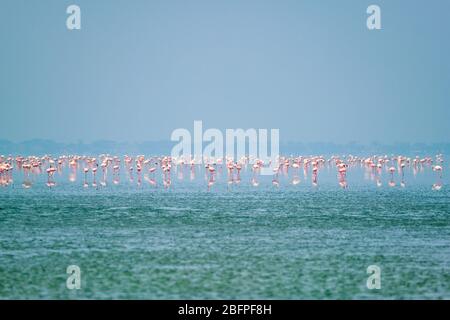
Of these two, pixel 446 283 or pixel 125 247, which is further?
pixel 125 247

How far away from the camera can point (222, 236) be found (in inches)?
1443

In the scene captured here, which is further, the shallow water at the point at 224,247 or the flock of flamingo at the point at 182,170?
the flock of flamingo at the point at 182,170

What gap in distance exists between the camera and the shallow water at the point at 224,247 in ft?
86.1

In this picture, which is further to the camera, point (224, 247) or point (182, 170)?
point (182, 170)

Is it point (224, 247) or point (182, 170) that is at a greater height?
point (182, 170)

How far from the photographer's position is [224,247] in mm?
33719

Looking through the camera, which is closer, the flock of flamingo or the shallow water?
the shallow water

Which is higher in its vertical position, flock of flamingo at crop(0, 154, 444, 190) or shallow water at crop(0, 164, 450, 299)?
flock of flamingo at crop(0, 154, 444, 190)

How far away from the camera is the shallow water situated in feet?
86.1

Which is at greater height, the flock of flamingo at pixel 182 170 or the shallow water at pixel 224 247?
the flock of flamingo at pixel 182 170
